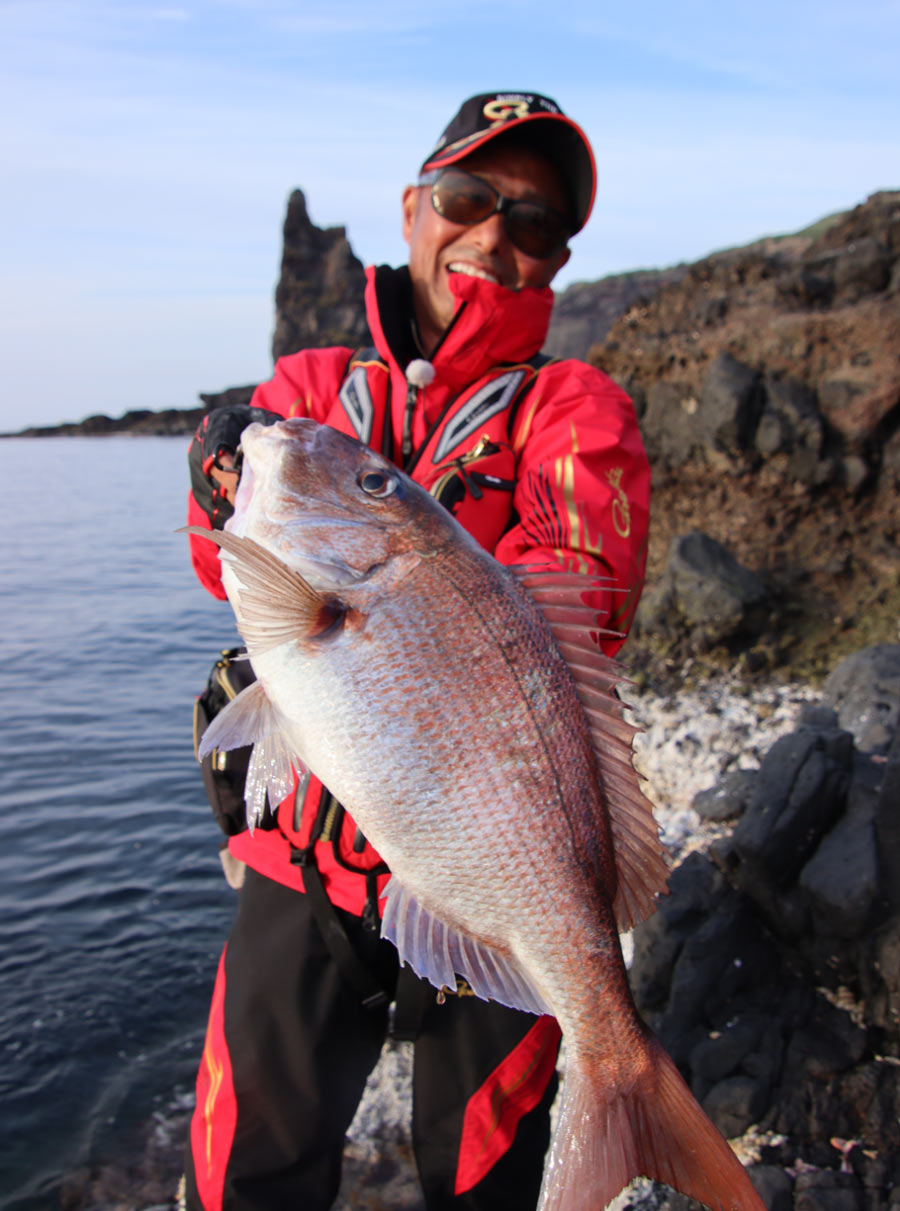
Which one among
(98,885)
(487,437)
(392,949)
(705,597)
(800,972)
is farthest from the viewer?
(705,597)

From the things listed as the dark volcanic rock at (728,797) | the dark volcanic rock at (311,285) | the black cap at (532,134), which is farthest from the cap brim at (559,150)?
the dark volcanic rock at (311,285)

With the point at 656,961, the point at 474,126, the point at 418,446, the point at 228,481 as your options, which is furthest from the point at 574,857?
the point at 656,961

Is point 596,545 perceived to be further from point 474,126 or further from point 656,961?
point 656,961

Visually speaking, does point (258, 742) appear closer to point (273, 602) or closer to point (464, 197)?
point (273, 602)

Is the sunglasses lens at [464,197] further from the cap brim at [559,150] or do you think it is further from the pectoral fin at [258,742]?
the pectoral fin at [258,742]

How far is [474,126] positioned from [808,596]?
7.04 meters

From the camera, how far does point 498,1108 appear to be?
6.88 ft

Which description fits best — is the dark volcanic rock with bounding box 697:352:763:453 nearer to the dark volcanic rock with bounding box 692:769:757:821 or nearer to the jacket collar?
the dark volcanic rock with bounding box 692:769:757:821

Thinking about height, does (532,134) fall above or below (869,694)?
above

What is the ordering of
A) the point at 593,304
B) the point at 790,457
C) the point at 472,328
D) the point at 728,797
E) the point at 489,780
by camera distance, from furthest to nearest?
the point at 593,304
the point at 790,457
the point at 728,797
the point at 472,328
the point at 489,780

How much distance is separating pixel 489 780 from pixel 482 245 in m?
1.82

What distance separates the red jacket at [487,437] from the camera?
78.4 inches

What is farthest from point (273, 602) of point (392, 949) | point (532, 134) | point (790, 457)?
point (790, 457)

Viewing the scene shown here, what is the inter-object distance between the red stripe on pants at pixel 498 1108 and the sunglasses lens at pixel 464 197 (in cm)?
238
